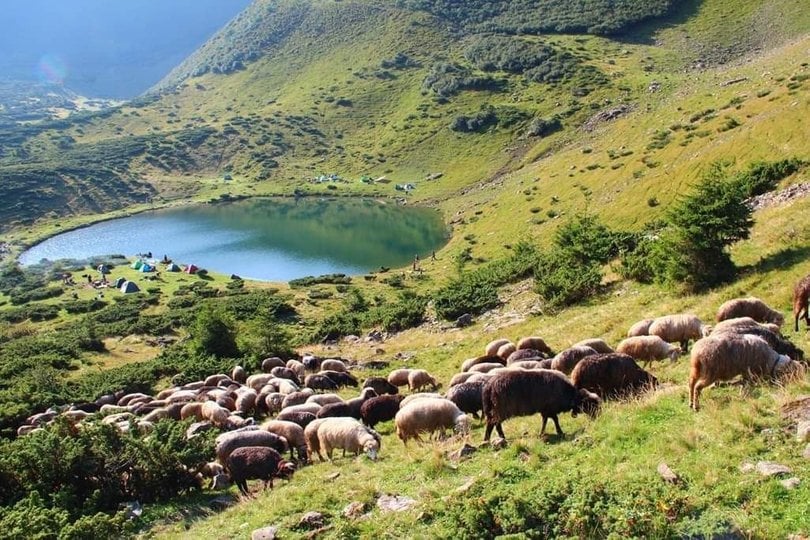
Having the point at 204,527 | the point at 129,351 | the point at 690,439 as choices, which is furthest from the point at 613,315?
the point at 129,351

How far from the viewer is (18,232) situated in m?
130

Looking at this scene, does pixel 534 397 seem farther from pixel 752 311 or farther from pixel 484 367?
pixel 752 311

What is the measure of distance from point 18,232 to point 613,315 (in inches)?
5607

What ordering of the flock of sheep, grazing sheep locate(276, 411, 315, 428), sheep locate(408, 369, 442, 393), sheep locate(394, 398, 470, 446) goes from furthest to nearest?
sheep locate(408, 369, 442, 393) → grazing sheep locate(276, 411, 315, 428) → sheep locate(394, 398, 470, 446) → the flock of sheep

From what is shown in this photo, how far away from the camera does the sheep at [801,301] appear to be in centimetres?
1656

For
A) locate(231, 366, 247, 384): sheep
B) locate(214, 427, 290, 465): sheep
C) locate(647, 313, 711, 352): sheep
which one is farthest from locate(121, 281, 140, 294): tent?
locate(647, 313, 711, 352): sheep

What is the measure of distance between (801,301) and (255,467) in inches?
643

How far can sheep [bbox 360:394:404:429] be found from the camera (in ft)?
66.2

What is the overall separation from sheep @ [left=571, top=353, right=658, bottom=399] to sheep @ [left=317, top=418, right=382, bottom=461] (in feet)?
19.7

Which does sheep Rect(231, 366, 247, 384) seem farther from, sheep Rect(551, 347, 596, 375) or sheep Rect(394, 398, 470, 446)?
sheep Rect(551, 347, 596, 375)

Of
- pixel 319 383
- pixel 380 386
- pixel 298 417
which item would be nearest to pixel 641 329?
pixel 380 386

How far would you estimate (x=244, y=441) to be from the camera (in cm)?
1758

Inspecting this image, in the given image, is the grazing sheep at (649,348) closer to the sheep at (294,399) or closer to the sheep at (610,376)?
the sheep at (610,376)

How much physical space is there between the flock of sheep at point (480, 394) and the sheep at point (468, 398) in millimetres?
31
